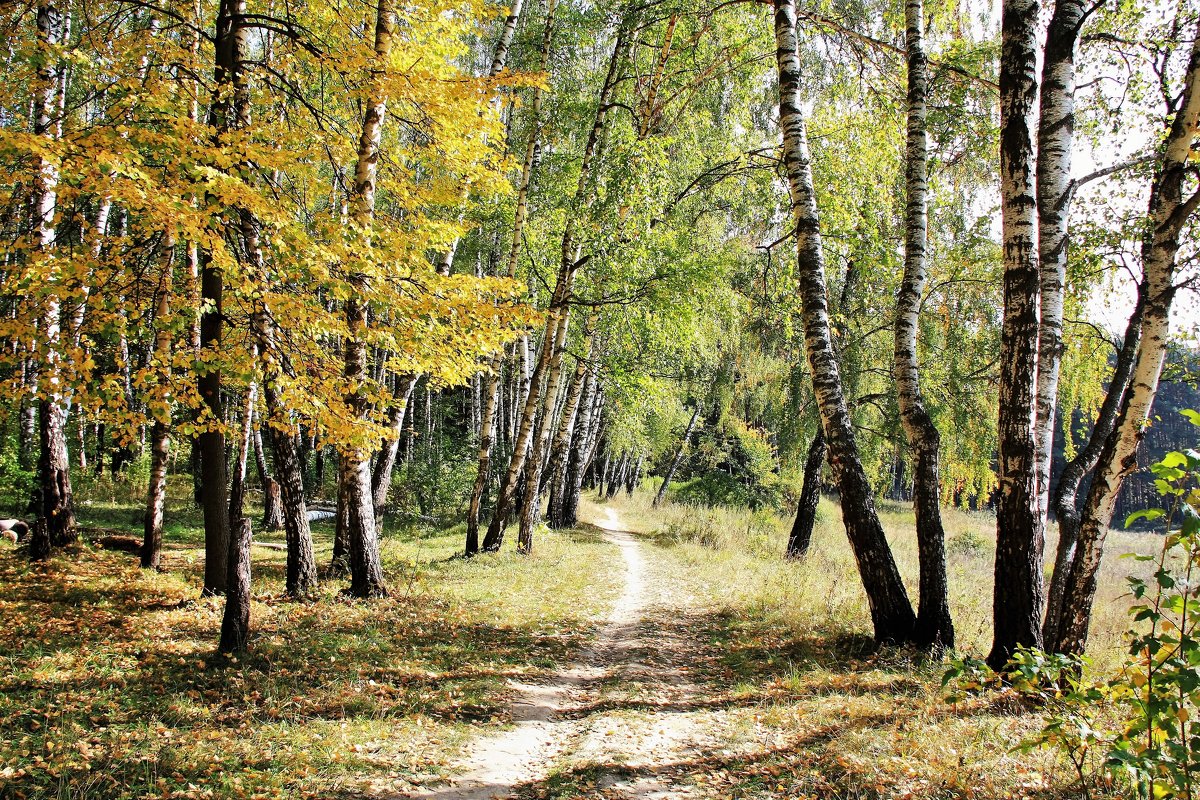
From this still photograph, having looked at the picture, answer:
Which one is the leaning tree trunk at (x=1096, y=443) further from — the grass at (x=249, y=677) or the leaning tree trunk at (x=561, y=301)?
the leaning tree trunk at (x=561, y=301)

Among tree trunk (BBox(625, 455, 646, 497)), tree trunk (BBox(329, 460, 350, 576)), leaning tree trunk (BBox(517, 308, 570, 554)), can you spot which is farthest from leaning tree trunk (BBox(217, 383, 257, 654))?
tree trunk (BBox(625, 455, 646, 497))

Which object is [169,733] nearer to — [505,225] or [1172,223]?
[1172,223]

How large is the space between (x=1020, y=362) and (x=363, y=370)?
7.45 m

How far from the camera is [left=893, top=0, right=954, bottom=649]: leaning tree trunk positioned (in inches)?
270

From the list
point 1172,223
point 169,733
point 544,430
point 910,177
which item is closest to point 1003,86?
point 910,177

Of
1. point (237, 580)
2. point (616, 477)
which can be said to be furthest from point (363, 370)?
point (616, 477)

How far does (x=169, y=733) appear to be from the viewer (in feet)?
14.3

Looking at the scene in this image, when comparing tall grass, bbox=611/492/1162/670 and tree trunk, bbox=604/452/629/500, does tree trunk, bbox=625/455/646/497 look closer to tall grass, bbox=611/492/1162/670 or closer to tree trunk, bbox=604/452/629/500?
tree trunk, bbox=604/452/629/500

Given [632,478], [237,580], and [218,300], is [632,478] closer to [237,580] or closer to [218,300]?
[237,580]

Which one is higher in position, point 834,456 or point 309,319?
point 309,319

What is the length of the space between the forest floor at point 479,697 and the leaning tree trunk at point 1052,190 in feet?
8.60

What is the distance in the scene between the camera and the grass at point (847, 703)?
393 centimetres

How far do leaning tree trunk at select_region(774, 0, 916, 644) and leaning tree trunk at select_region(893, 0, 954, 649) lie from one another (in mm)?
451

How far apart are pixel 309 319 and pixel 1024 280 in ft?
21.5
